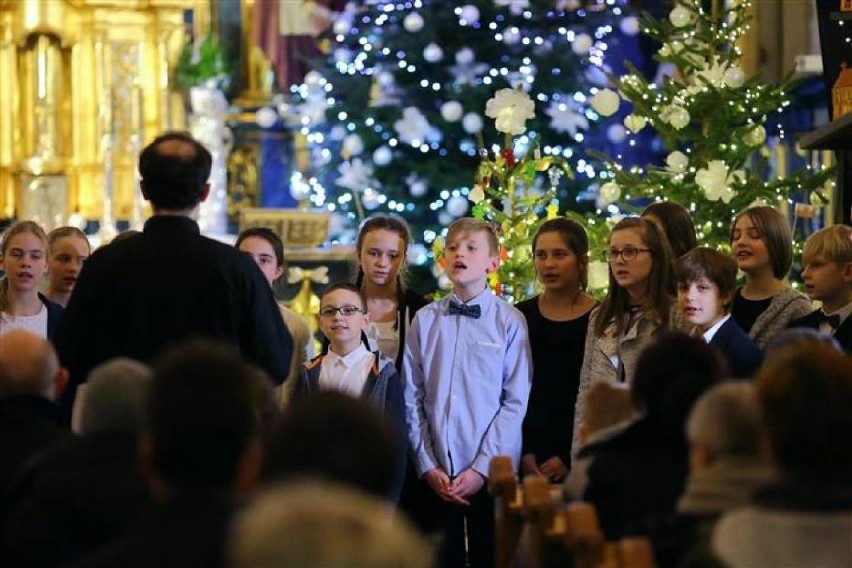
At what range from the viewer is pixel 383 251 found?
7.27 meters

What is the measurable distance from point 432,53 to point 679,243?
7.53 m

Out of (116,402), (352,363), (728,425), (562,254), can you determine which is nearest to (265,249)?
(352,363)

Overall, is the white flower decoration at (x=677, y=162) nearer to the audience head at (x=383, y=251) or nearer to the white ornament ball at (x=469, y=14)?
the audience head at (x=383, y=251)

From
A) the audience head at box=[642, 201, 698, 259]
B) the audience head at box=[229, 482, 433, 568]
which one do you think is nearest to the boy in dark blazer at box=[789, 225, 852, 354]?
the audience head at box=[642, 201, 698, 259]

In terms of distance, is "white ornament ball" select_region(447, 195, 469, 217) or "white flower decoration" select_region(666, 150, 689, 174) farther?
"white ornament ball" select_region(447, 195, 469, 217)

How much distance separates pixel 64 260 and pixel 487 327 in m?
1.74

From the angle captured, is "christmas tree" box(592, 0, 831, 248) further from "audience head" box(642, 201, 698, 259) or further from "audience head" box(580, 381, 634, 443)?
"audience head" box(580, 381, 634, 443)

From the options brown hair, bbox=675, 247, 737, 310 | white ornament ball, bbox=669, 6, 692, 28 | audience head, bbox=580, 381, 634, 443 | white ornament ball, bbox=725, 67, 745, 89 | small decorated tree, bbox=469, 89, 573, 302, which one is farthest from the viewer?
white ornament ball, bbox=669, 6, 692, 28

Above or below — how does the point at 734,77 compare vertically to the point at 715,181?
above

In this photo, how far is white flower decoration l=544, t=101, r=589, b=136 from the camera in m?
14.7

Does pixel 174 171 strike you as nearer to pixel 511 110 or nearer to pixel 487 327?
pixel 487 327

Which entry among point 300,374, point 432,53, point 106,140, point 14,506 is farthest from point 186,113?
point 14,506

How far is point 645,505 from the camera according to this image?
4.36 m

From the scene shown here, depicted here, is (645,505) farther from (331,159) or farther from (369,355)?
(331,159)
